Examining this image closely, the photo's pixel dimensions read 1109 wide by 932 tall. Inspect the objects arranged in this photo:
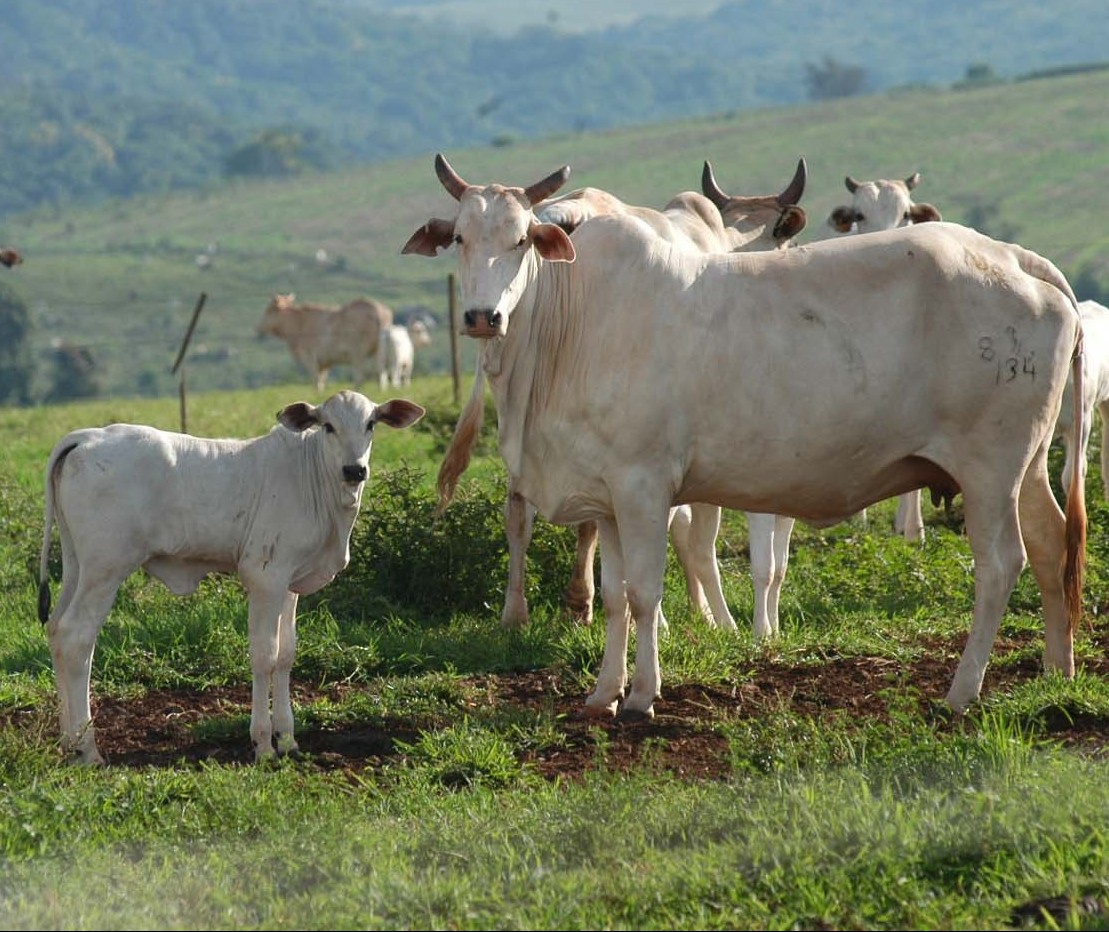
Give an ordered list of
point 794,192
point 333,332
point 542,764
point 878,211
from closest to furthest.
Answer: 1. point 542,764
2. point 794,192
3. point 878,211
4. point 333,332

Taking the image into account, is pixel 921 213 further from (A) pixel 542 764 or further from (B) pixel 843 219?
(A) pixel 542 764

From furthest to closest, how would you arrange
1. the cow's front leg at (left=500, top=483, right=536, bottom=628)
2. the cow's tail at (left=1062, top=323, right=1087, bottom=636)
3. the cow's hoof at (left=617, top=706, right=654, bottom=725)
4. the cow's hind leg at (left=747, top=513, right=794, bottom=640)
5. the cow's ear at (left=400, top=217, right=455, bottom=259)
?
the cow's front leg at (left=500, top=483, right=536, bottom=628), the cow's hind leg at (left=747, top=513, right=794, bottom=640), the cow's tail at (left=1062, top=323, right=1087, bottom=636), the cow's ear at (left=400, top=217, right=455, bottom=259), the cow's hoof at (left=617, top=706, right=654, bottom=725)

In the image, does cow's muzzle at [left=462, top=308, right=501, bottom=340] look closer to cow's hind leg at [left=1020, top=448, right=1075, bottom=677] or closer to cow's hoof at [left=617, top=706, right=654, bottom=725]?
cow's hoof at [left=617, top=706, right=654, bottom=725]

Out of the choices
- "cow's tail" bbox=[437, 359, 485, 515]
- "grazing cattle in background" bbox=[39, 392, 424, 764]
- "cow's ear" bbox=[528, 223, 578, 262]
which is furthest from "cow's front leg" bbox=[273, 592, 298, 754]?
"cow's ear" bbox=[528, 223, 578, 262]

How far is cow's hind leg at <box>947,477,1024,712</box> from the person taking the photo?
873 centimetres

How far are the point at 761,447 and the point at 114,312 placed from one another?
332 ft

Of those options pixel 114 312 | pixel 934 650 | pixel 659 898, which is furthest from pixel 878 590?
pixel 114 312

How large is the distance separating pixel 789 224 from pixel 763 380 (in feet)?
11.8

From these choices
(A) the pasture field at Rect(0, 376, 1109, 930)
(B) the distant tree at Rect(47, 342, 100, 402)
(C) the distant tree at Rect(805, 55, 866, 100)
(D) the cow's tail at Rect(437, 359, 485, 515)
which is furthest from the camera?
(C) the distant tree at Rect(805, 55, 866, 100)

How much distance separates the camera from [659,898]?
5977 millimetres

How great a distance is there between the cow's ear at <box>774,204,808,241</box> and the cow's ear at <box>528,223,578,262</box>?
3644mm

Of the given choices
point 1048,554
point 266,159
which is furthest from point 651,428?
point 266,159

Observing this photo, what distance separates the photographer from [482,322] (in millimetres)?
8289

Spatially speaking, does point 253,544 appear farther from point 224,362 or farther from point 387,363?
point 224,362
